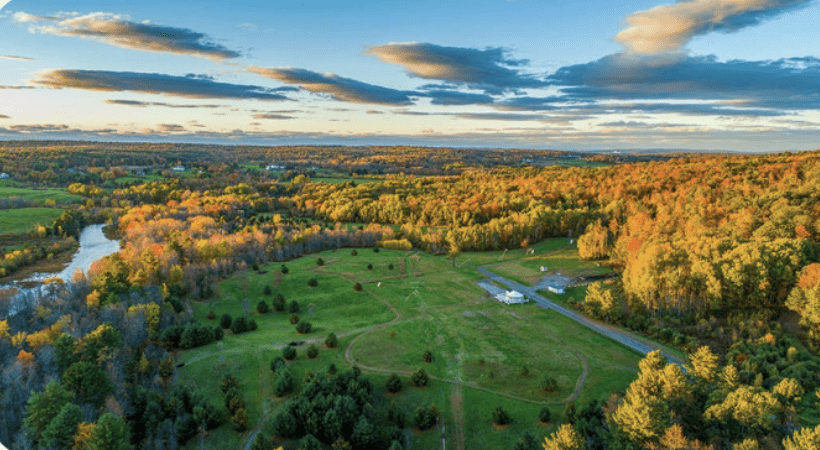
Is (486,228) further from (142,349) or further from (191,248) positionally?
(142,349)

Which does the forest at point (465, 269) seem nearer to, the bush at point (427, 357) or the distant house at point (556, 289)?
the distant house at point (556, 289)

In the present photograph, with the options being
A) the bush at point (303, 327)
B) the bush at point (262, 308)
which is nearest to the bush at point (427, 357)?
the bush at point (303, 327)

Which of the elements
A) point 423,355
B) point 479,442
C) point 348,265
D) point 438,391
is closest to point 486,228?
point 348,265

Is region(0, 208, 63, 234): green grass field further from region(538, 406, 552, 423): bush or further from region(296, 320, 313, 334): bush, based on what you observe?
region(538, 406, 552, 423): bush

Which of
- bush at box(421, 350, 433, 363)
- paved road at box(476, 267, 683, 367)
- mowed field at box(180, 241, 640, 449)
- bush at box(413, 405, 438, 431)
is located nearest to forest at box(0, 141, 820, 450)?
bush at box(413, 405, 438, 431)

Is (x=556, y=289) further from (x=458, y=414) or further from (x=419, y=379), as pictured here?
(x=458, y=414)
